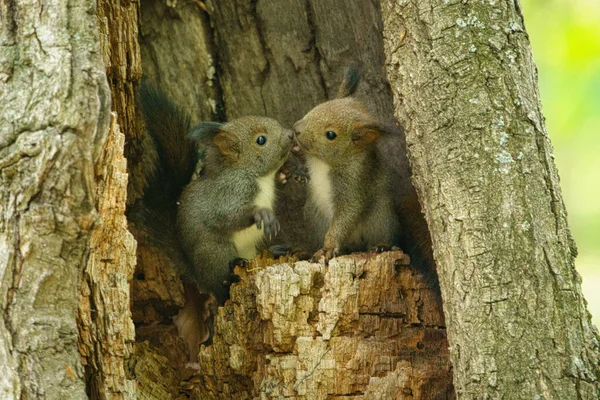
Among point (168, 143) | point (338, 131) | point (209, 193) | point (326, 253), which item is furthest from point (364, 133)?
point (168, 143)

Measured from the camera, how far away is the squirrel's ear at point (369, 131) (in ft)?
14.0

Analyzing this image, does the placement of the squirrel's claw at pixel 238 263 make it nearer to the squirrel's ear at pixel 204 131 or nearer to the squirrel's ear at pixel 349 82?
the squirrel's ear at pixel 204 131

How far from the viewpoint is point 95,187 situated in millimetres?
2779

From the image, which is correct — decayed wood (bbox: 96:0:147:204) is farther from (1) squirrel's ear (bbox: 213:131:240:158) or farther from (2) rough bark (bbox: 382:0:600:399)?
(2) rough bark (bbox: 382:0:600:399)

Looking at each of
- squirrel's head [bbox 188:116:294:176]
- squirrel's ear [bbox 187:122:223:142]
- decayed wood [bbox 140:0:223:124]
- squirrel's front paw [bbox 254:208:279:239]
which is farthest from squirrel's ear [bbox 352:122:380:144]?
decayed wood [bbox 140:0:223:124]

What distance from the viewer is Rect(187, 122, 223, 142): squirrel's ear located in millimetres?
4297

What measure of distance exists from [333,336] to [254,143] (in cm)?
142

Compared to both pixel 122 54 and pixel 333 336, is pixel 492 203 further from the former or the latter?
pixel 122 54

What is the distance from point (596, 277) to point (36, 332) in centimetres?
406

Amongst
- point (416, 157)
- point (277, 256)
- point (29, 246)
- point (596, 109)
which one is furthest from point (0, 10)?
point (596, 109)

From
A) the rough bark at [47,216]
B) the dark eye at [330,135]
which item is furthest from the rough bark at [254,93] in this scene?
the rough bark at [47,216]

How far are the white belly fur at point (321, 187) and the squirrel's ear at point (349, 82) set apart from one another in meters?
0.43

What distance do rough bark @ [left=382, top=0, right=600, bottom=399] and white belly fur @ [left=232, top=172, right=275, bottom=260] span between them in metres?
1.39

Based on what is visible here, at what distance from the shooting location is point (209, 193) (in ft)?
14.8
